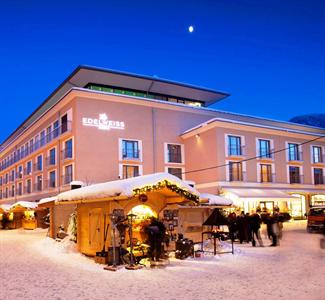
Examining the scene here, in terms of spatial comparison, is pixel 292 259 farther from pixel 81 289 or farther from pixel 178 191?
pixel 81 289

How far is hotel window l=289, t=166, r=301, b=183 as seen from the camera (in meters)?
40.5

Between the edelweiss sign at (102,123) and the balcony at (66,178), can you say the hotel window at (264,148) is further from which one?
the balcony at (66,178)

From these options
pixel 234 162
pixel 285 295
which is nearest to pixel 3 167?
pixel 234 162

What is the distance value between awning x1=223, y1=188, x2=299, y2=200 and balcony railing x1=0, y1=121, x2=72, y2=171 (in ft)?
49.8

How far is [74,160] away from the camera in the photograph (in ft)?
112

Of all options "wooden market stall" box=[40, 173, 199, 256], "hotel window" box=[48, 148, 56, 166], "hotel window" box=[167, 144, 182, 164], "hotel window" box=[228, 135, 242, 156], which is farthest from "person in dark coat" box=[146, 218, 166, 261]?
"hotel window" box=[48, 148, 56, 166]

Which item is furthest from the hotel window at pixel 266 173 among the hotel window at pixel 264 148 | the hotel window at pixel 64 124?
→ the hotel window at pixel 64 124

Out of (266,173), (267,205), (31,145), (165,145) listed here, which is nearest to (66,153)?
(165,145)

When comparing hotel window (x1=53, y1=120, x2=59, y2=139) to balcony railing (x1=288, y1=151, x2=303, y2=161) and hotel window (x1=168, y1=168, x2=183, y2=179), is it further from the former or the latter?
balcony railing (x1=288, y1=151, x2=303, y2=161)

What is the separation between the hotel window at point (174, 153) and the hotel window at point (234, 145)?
558 cm

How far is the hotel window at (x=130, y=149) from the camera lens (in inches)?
1446

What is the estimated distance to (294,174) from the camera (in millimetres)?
40844

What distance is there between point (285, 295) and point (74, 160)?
2781cm

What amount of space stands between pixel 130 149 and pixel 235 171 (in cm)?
976
